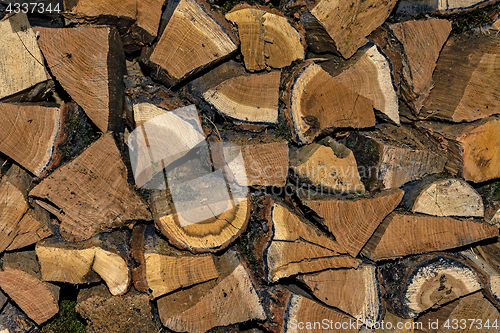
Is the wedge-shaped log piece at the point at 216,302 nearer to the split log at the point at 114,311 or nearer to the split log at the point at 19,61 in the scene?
the split log at the point at 114,311

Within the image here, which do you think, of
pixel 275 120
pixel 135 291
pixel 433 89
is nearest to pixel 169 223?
pixel 135 291

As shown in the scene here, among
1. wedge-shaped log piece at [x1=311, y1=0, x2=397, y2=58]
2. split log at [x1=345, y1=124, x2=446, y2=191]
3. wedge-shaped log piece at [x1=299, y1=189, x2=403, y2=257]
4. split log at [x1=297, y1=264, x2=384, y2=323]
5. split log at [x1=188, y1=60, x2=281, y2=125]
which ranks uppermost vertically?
wedge-shaped log piece at [x1=311, y1=0, x2=397, y2=58]

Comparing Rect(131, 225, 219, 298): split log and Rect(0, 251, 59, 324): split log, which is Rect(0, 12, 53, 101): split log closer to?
Rect(0, 251, 59, 324): split log

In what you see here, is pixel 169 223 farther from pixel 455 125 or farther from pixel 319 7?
pixel 455 125

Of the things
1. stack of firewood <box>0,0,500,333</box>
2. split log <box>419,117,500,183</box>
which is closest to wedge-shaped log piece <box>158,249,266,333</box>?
stack of firewood <box>0,0,500,333</box>

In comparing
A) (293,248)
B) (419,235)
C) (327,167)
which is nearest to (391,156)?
(327,167)
